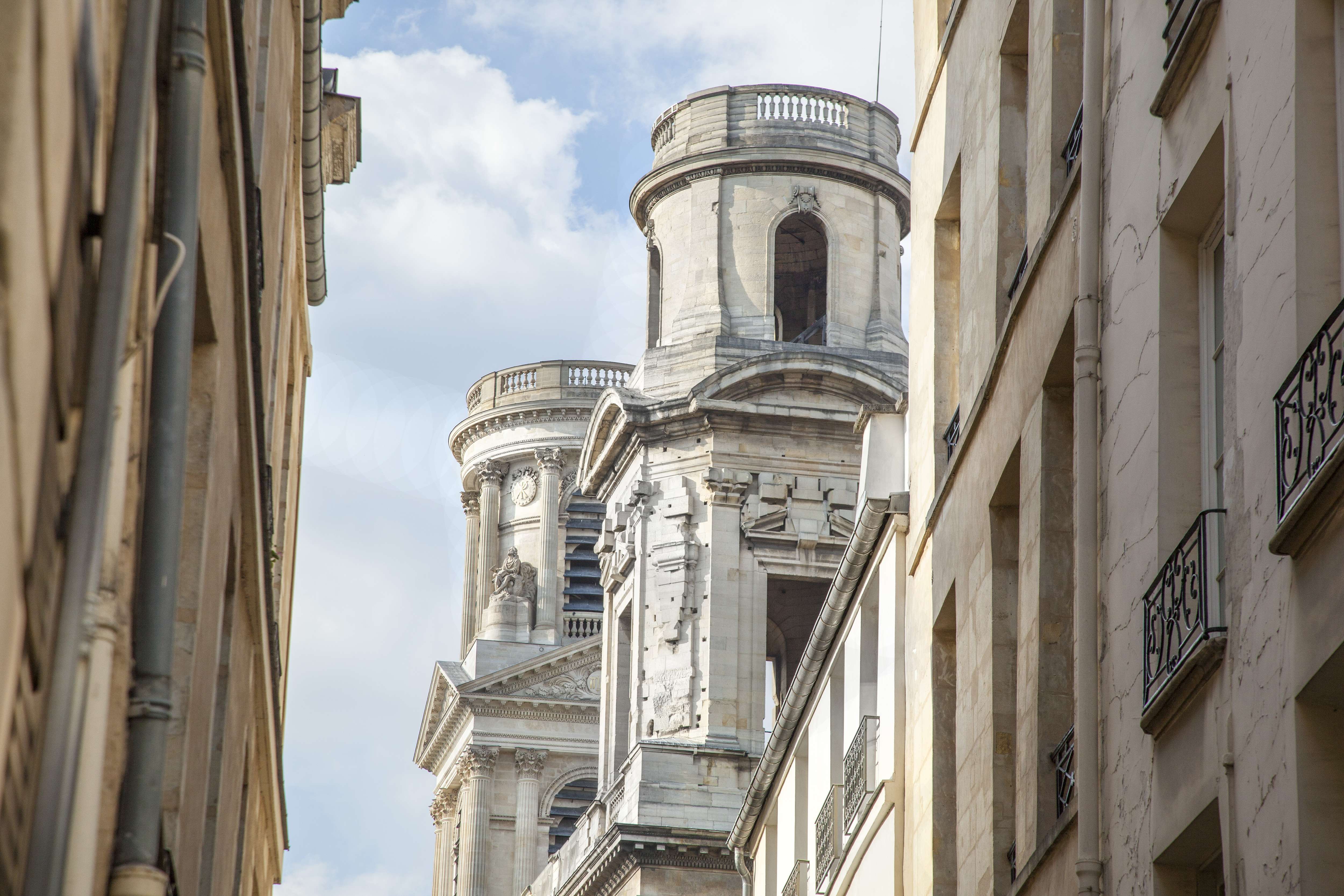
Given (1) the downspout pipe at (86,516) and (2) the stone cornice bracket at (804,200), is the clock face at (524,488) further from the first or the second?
(1) the downspout pipe at (86,516)

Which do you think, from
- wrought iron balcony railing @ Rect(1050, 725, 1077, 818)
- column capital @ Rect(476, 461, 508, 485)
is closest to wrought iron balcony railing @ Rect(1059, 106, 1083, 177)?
wrought iron balcony railing @ Rect(1050, 725, 1077, 818)

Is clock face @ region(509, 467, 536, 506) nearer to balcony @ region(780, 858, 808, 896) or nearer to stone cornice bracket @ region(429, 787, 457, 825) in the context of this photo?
stone cornice bracket @ region(429, 787, 457, 825)

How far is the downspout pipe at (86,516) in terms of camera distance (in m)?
3.93

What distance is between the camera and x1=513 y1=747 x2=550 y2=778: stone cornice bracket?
193 feet

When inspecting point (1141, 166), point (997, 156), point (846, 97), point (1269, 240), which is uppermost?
point (846, 97)

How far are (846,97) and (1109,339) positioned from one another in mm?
30738

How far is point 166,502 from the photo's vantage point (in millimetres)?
6066

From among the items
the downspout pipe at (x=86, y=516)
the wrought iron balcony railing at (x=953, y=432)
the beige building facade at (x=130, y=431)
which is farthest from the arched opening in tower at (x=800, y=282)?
the downspout pipe at (x=86, y=516)

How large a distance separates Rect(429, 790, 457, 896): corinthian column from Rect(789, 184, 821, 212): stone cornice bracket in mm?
26651

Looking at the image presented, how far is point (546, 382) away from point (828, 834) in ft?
150

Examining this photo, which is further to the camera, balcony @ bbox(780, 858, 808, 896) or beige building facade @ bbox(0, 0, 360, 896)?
balcony @ bbox(780, 858, 808, 896)

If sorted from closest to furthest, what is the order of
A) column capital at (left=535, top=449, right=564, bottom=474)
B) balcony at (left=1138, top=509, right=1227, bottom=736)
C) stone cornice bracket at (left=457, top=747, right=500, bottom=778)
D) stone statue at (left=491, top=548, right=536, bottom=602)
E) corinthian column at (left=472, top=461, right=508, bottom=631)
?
balcony at (left=1138, top=509, right=1227, bottom=736) → stone cornice bracket at (left=457, top=747, right=500, bottom=778) → stone statue at (left=491, top=548, right=536, bottom=602) → column capital at (left=535, top=449, right=564, bottom=474) → corinthian column at (left=472, top=461, right=508, bottom=631)

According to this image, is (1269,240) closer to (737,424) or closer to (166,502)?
(166,502)

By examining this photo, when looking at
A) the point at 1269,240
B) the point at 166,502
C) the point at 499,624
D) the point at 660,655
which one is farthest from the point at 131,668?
the point at 499,624
